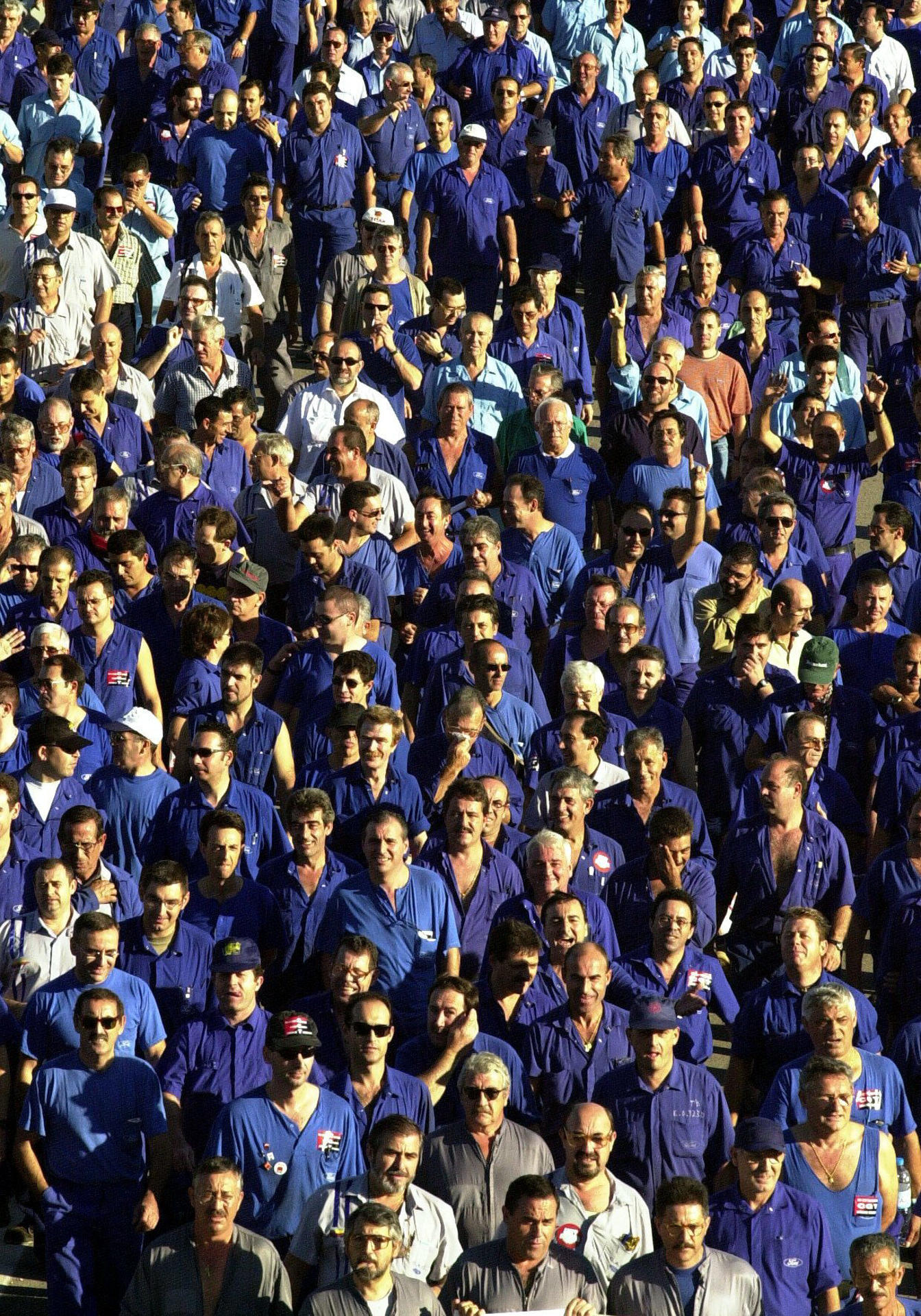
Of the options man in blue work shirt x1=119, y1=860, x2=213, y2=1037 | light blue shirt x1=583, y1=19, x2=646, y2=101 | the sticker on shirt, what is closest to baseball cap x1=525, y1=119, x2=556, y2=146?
light blue shirt x1=583, y1=19, x2=646, y2=101

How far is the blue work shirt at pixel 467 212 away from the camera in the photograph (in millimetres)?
15523

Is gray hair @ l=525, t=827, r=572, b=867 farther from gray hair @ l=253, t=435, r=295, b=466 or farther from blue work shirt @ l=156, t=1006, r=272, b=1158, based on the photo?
gray hair @ l=253, t=435, r=295, b=466

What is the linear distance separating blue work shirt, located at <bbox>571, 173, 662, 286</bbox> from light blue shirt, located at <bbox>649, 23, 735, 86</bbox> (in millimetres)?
2087

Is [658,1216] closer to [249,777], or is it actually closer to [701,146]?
[249,777]

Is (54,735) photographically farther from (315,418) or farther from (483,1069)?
(315,418)

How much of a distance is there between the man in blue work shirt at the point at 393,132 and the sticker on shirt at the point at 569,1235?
955 cm

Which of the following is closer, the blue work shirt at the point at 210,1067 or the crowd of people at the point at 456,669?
the crowd of people at the point at 456,669

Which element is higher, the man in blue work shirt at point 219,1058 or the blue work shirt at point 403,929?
the blue work shirt at point 403,929

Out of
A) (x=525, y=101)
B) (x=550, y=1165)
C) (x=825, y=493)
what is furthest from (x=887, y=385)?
(x=550, y=1165)

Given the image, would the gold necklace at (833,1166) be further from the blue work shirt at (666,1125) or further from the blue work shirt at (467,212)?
the blue work shirt at (467,212)

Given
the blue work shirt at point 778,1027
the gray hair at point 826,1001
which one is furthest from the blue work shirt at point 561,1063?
the gray hair at point 826,1001

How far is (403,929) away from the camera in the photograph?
9.52 metres

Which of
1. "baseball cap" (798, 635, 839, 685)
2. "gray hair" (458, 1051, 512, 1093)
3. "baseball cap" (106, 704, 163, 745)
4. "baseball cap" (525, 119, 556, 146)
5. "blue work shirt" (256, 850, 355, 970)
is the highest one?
"baseball cap" (525, 119, 556, 146)

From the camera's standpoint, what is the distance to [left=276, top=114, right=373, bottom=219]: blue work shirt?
15.6m
